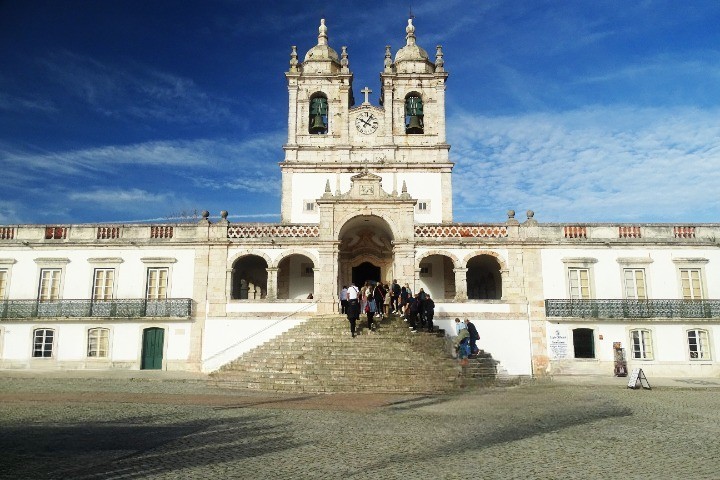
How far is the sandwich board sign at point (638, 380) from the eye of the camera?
16156 mm

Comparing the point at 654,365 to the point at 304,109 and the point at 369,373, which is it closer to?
the point at 369,373

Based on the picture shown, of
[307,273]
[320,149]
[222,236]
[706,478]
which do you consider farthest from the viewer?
[320,149]

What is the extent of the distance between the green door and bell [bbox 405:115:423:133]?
56.5 ft

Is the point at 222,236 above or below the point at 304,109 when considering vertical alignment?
below

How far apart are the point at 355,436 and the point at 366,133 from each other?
22.7 meters

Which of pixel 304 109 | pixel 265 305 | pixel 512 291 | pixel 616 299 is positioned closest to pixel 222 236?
pixel 265 305

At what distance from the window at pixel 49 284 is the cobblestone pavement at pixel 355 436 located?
9.14 metres

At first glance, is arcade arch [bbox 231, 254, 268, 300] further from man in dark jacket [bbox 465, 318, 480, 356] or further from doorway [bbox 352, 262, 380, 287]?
man in dark jacket [bbox 465, 318, 480, 356]

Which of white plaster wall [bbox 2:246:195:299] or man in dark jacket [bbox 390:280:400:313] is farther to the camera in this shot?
white plaster wall [bbox 2:246:195:299]

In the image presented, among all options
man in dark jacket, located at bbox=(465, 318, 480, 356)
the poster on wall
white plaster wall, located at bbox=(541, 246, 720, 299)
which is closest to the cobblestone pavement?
man in dark jacket, located at bbox=(465, 318, 480, 356)

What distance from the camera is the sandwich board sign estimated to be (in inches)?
636

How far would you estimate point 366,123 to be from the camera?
29.7 metres

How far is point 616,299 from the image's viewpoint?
2175cm

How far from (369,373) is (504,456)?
920 centimetres
